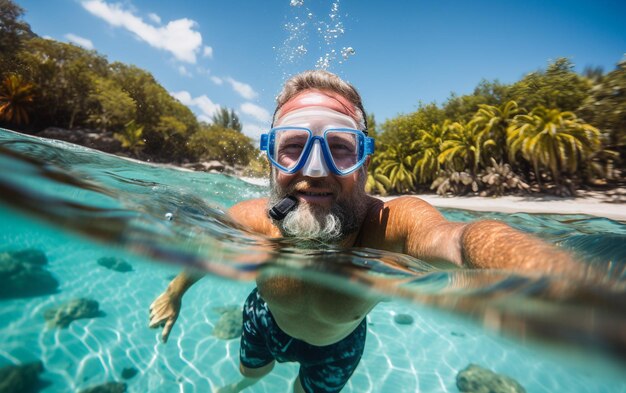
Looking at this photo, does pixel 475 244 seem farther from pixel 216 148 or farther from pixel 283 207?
pixel 216 148

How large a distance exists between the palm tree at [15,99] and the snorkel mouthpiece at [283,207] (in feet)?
143

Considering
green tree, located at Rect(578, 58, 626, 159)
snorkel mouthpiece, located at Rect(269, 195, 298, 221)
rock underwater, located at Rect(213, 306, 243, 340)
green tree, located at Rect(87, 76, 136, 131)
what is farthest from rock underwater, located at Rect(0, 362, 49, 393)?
green tree, located at Rect(87, 76, 136, 131)

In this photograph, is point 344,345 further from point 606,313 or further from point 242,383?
point 606,313

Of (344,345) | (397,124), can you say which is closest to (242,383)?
(344,345)

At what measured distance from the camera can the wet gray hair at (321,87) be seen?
2971 millimetres

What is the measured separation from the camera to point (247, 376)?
3.96 m

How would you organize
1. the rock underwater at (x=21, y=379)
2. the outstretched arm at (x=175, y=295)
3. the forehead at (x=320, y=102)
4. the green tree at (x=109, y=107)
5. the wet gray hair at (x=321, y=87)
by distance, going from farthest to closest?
the green tree at (x=109, y=107) < the rock underwater at (x=21, y=379) < the outstretched arm at (x=175, y=295) < the wet gray hair at (x=321, y=87) < the forehead at (x=320, y=102)

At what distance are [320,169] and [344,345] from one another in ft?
6.32

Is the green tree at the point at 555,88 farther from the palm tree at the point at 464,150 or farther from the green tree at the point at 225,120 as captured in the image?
the green tree at the point at 225,120

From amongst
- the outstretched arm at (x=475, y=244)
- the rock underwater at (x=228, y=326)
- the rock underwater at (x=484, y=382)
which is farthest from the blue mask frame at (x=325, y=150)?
the rock underwater at (x=228, y=326)

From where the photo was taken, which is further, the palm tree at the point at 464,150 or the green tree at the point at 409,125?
the green tree at the point at 409,125

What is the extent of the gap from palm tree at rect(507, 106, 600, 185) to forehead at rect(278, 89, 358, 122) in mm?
18296

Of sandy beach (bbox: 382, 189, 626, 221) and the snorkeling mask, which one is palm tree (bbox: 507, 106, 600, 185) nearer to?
sandy beach (bbox: 382, 189, 626, 221)

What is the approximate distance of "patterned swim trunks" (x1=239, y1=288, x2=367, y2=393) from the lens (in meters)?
3.06
